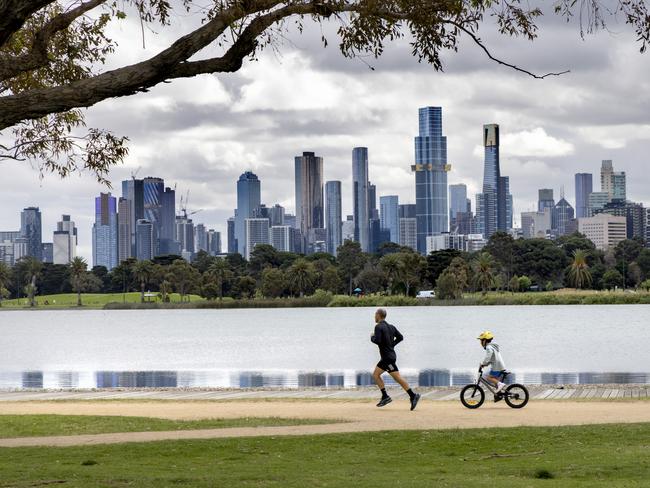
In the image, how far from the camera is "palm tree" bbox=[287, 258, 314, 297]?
173m

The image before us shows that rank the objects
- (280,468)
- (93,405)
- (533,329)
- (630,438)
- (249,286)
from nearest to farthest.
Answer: (280,468)
(630,438)
(93,405)
(533,329)
(249,286)

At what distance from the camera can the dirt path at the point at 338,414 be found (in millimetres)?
18953

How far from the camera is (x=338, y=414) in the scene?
22.8 metres

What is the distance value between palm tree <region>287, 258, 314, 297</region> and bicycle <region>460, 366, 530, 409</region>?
147662 millimetres

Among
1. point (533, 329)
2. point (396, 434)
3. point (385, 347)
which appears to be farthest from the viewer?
point (533, 329)

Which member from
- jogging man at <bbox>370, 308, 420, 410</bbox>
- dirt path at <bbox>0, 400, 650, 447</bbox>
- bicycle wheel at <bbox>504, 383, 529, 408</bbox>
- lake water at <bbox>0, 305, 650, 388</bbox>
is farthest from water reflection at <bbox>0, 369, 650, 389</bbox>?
jogging man at <bbox>370, 308, 420, 410</bbox>

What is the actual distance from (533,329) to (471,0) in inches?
3311

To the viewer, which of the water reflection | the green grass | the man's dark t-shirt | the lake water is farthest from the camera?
the lake water

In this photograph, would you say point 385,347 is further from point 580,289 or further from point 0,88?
point 580,289

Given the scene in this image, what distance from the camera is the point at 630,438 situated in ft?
56.0

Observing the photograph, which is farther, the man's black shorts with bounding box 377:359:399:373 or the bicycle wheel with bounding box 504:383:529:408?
the man's black shorts with bounding box 377:359:399:373

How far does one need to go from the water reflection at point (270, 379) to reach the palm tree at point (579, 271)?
14333cm

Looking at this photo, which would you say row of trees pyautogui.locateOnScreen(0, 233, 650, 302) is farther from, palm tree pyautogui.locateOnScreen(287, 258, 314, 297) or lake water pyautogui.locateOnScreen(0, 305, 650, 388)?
lake water pyautogui.locateOnScreen(0, 305, 650, 388)

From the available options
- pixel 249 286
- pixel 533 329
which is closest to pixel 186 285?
pixel 249 286
